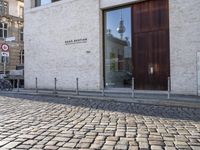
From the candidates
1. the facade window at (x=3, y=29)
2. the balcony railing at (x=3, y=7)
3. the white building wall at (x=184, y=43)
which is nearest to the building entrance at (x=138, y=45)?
the white building wall at (x=184, y=43)

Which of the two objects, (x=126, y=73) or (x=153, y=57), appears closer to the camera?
(x=153, y=57)

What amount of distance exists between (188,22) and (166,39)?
1510 millimetres

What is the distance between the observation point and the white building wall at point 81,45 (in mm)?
16047

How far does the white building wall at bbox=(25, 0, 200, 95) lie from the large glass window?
58cm

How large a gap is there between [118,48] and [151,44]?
8.66 feet

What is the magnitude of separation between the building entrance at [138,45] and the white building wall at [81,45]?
0.56 m

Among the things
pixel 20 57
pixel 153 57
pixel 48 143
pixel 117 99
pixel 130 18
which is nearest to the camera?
pixel 48 143

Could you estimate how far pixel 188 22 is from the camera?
1605cm

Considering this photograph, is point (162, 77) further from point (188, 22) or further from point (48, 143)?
point (48, 143)

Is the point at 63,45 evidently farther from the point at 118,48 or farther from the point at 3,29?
the point at 3,29

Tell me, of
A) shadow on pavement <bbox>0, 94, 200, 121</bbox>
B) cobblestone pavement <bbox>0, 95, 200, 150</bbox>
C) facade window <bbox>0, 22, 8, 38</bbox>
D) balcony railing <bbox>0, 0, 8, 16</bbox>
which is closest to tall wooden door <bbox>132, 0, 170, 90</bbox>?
shadow on pavement <bbox>0, 94, 200, 121</bbox>

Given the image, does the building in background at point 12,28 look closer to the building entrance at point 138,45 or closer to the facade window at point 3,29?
the facade window at point 3,29

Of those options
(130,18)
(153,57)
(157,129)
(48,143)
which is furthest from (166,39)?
(48,143)

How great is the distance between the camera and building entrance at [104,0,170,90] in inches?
674
